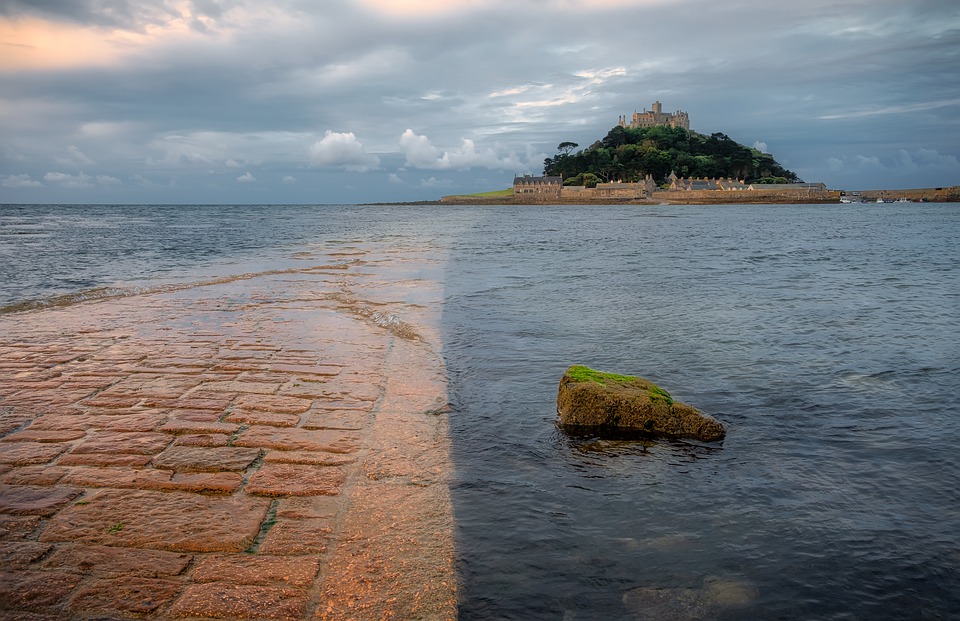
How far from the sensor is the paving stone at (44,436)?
5023 mm

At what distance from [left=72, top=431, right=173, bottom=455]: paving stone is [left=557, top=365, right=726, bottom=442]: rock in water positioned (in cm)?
360

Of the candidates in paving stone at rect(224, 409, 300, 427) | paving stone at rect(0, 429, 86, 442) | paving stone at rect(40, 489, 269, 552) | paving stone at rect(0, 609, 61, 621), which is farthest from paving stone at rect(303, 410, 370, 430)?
paving stone at rect(0, 609, 61, 621)

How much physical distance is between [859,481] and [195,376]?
657 cm

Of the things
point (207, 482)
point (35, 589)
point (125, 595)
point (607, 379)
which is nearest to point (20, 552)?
point (35, 589)

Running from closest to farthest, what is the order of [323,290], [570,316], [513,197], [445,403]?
1. [445,403]
2. [570,316]
3. [323,290]
4. [513,197]

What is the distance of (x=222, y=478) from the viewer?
4441mm

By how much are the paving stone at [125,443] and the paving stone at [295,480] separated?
0.99 meters

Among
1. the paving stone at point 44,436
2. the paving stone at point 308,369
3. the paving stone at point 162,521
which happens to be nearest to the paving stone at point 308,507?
the paving stone at point 162,521

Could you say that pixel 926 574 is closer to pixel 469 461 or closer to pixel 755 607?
pixel 755 607

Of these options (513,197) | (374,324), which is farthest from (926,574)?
(513,197)

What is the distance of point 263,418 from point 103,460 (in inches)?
53.2

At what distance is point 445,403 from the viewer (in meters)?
6.72

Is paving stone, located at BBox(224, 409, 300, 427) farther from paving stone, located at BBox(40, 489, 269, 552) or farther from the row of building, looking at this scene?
the row of building

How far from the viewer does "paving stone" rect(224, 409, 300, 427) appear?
560 centimetres
